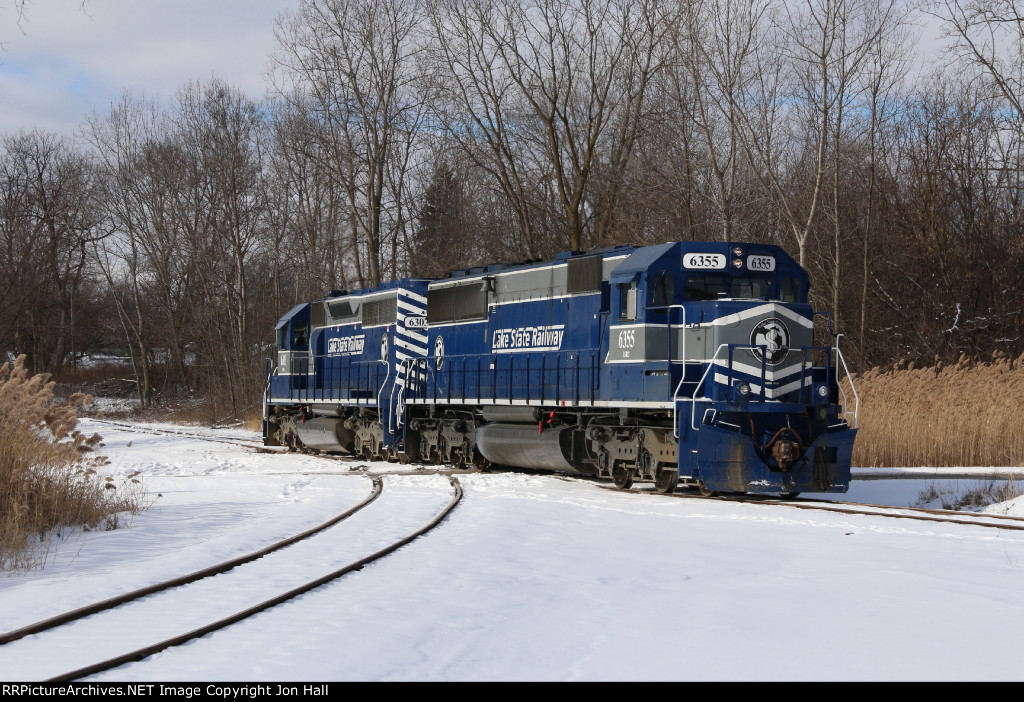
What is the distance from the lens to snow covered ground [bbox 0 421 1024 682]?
5.26 metres

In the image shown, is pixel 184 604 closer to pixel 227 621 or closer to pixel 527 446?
pixel 227 621

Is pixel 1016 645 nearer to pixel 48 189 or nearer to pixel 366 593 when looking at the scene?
pixel 366 593

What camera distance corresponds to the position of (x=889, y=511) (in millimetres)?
11500

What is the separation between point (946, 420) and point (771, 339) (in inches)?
198

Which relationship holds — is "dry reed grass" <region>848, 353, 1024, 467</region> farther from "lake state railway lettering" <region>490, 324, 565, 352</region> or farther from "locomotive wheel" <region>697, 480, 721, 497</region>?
"lake state railway lettering" <region>490, 324, 565, 352</region>

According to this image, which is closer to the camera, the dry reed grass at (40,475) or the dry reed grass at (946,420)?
the dry reed grass at (40,475)

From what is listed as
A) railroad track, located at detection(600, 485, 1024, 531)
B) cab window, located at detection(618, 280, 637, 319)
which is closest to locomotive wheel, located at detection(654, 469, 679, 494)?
railroad track, located at detection(600, 485, 1024, 531)

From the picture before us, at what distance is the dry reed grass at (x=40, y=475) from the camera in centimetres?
938

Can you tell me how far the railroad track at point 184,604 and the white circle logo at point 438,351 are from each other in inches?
368

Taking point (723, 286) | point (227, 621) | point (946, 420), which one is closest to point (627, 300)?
point (723, 286)

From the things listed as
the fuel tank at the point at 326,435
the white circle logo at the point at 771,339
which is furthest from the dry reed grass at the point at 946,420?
the fuel tank at the point at 326,435

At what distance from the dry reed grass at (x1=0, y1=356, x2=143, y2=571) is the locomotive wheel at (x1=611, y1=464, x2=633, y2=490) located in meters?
7.10

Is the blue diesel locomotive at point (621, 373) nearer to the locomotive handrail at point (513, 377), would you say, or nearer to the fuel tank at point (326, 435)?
the locomotive handrail at point (513, 377)

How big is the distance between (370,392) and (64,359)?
4872 centimetres
